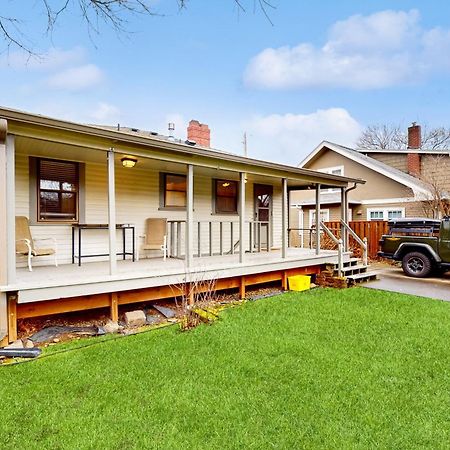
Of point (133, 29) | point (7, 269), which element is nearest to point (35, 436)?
point (7, 269)

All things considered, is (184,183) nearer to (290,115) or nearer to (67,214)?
(67,214)

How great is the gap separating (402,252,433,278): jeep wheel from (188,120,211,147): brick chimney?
23.5 feet

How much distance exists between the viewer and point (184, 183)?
8.41 meters

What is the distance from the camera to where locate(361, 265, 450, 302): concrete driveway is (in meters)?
7.25

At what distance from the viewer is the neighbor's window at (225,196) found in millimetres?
9023

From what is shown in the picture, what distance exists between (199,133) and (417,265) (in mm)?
7749

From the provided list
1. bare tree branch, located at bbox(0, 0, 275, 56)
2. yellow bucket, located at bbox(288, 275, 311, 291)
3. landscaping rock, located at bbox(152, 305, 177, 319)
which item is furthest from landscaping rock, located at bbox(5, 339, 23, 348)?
yellow bucket, located at bbox(288, 275, 311, 291)

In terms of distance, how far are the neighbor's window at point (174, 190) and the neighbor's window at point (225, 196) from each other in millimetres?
952

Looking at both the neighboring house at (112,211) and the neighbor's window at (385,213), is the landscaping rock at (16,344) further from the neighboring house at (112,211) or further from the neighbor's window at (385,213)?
the neighbor's window at (385,213)

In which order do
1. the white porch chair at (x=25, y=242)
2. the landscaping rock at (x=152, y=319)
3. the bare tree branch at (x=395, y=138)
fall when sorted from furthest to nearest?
the bare tree branch at (x=395, y=138), the white porch chair at (x=25, y=242), the landscaping rock at (x=152, y=319)

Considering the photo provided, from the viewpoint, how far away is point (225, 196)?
9.24m

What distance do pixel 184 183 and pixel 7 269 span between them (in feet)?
15.6

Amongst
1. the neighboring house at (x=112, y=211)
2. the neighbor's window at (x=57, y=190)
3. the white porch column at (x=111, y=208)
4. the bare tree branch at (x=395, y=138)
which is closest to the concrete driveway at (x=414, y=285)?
the neighboring house at (x=112, y=211)

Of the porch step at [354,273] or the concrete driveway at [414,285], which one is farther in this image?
the porch step at [354,273]
